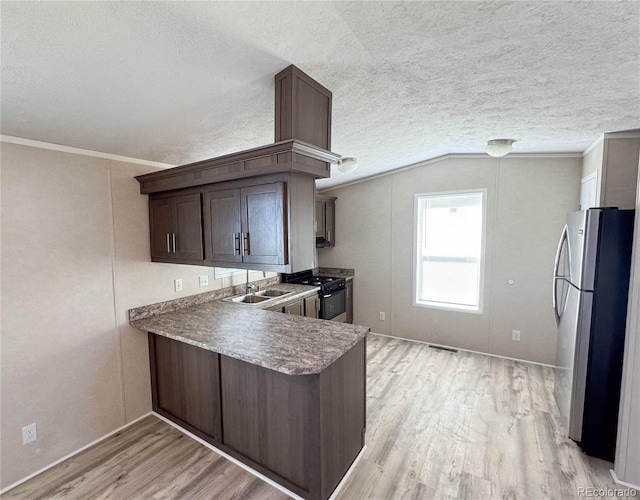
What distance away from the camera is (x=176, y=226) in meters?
2.57

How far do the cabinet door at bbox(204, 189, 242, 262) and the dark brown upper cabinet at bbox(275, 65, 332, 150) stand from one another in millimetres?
634

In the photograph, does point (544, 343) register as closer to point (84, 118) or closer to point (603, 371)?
point (603, 371)

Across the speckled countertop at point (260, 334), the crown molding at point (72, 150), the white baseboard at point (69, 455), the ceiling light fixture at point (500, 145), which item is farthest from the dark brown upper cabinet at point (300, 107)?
the white baseboard at point (69, 455)

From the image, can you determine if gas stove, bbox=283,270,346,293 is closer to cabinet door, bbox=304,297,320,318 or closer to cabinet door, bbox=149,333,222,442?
cabinet door, bbox=304,297,320,318

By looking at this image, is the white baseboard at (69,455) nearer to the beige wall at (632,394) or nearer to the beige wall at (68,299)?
the beige wall at (68,299)

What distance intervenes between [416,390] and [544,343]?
1823mm

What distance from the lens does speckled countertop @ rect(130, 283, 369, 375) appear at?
181 cm

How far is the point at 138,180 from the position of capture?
2648mm

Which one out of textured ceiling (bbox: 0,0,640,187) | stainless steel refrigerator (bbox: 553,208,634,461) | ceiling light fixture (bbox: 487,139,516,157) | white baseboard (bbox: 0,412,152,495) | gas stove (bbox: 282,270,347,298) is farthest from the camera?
gas stove (bbox: 282,270,347,298)

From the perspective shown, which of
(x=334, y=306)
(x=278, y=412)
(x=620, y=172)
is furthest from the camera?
(x=334, y=306)

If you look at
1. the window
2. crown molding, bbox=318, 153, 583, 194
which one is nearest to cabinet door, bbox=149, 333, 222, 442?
the window

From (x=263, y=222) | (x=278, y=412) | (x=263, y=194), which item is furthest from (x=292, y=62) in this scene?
(x=278, y=412)

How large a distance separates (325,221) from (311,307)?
1524 millimetres

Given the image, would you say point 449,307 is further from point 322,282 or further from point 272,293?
point 272,293
